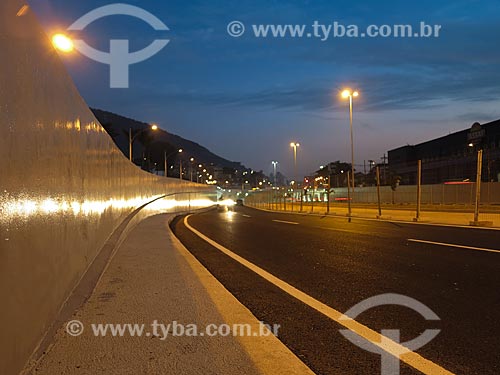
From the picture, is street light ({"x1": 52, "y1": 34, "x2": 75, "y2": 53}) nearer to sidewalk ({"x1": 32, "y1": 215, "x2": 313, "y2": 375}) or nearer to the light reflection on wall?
the light reflection on wall

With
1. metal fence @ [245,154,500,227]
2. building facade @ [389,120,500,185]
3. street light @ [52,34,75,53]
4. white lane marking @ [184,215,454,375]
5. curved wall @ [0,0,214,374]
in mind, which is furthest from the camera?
building facade @ [389,120,500,185]

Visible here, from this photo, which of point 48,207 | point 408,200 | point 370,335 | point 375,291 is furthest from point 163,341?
point 408,200

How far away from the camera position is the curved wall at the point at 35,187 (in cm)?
302

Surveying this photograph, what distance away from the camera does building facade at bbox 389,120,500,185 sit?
188 ft

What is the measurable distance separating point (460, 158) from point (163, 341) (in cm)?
6725

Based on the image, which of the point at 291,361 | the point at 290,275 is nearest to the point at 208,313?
the point at 291,361

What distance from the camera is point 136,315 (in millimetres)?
5180

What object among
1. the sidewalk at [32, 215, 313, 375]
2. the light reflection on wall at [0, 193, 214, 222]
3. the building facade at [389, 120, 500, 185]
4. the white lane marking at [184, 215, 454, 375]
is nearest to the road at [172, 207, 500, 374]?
the white lane marking at [184, 215, 454, 375]

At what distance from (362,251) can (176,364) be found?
810cm

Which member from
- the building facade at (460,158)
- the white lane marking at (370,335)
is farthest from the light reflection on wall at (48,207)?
the building facade at (460,158)

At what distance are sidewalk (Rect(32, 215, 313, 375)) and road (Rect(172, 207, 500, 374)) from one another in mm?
404

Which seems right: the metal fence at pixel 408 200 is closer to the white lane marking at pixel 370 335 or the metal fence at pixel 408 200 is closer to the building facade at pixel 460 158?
the building facade at pixel 460 158

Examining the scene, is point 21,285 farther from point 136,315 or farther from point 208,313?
point 208,313

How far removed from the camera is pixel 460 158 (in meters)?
64.2
